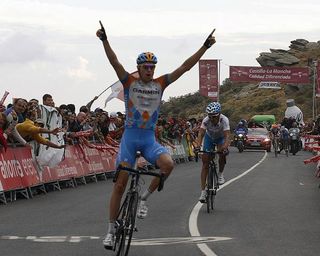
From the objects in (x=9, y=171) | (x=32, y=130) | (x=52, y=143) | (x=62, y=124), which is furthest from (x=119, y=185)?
(x=62, y=124)

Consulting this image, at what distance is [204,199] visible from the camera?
42.3ft

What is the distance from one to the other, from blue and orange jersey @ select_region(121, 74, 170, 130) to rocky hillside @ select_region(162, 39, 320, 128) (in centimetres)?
7888

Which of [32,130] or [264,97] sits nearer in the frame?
[32,130]

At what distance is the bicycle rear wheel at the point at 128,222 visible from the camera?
7746mm

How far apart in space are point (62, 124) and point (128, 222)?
37.9ft

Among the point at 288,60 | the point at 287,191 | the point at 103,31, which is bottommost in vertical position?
the point at 287,191

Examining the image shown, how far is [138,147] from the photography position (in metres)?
8.41

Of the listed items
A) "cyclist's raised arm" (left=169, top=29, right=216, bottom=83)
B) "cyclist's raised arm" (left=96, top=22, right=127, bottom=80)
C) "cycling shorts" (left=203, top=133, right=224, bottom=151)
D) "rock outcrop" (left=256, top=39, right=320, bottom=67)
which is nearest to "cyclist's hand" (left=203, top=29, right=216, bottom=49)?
"cyclist's raised arm" (left=169, top=29, right=216, bottom=83)

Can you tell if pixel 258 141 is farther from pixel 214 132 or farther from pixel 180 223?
pixel 180 223

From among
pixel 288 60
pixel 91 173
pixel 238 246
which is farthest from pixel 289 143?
pixel 288 60

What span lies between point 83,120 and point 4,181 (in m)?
6.20

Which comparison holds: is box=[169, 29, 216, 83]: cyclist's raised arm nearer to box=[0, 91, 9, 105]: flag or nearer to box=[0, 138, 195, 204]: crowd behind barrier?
box=[0, 138, 195, 204]: crowd behind barrier

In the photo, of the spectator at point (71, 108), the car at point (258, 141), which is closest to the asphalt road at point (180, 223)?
the spectator at point (71, 108)

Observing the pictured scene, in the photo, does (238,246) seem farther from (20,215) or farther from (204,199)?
(20,215)
